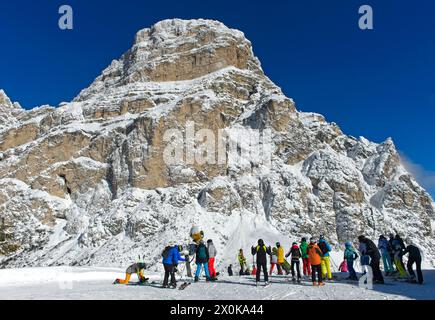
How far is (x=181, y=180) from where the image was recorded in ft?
273

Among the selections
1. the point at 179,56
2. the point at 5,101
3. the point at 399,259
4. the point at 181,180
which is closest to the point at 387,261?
the point at 399,259

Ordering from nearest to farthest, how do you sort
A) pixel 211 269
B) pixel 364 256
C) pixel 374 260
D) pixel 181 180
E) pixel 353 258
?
1. pixel 374 260
2. pixel 364 256
3. pixel 353 258
4. pixel 211 269
5. pixel 181 180

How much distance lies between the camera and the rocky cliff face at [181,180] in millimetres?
72000

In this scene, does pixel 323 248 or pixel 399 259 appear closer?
pixel 323 248

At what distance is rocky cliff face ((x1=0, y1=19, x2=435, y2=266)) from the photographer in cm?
7200

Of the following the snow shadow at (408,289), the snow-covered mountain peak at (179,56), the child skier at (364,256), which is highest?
the snow-covered mountain peak at (179,56)

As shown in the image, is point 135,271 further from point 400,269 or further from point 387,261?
point 387,261

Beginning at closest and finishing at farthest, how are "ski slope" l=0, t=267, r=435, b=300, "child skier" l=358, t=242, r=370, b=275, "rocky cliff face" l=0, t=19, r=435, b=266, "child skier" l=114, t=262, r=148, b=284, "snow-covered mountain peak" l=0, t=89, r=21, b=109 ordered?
1. "ski slope" l=0, t=267, r=435, b=300
2. "child skier" l=358, t=242, r=370, b=275
3. "child skier" l=114, t=262, r=148, b=284
4. "rocky cliff face" l=0, t=19, r=435, b=266
5. "snow-covered mountain peak" l=0, t=89, r=21, b=109

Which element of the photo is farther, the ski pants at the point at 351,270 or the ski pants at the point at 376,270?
the ski pants at the point at 351,270

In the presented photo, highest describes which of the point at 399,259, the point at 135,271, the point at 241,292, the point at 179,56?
the point at 179,56

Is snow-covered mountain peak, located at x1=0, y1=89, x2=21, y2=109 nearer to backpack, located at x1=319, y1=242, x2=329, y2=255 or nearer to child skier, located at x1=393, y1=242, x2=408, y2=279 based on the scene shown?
backpack, located at x1=319, y1=242, x2=329, y2=255

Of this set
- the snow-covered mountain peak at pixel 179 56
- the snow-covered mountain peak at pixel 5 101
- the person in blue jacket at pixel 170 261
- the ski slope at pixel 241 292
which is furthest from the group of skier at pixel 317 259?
the snow-covered mountain peak at pixel 5 101

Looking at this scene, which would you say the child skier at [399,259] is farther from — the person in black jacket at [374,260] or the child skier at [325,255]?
the child skier at [325,255]

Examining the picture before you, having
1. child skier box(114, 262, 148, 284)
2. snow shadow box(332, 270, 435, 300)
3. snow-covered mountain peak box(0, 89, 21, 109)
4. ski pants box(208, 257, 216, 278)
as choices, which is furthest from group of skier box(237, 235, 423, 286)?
snow-covered mountain peak box(0, 89, 21, 109)
